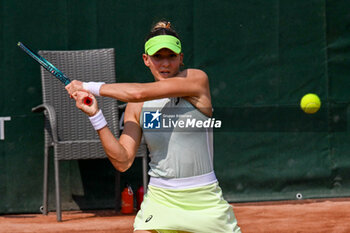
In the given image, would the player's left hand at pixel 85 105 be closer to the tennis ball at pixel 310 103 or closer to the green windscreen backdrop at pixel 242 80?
the green windscreen backdrop at pixel 242 80

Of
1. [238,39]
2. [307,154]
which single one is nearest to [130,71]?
[238,39]

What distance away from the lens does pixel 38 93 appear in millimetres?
5523

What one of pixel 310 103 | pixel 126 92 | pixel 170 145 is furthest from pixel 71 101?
pixel 170 145

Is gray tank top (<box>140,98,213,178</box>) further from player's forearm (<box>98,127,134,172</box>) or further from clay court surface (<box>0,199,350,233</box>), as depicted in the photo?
clay court surface (<box>0,199,350,233</box>)

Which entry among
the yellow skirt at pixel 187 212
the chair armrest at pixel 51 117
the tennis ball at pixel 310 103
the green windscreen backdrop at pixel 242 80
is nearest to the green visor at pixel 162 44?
the yellow skirt at pixel 187 212

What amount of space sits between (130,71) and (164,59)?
276 centimetres

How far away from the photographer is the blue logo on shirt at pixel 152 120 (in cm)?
285

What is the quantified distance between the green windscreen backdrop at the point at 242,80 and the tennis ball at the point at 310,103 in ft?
0.49

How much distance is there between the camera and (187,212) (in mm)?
2723

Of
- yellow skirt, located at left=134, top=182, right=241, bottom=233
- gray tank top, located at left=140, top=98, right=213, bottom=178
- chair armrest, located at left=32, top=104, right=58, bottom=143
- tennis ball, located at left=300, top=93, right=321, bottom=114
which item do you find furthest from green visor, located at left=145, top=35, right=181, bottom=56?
tennis ball, located at left=300, top=93, right=321, bottom=114

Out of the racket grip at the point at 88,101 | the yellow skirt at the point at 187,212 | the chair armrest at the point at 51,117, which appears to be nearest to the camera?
the yellow skirt at the point at 187,212

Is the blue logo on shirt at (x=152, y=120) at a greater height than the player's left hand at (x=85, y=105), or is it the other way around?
the player's left hand at (x=85, y=105)

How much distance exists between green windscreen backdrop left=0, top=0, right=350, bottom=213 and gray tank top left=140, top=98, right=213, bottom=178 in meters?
2.87

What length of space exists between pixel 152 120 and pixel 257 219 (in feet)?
8.10
